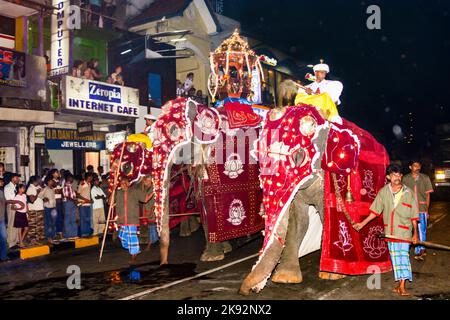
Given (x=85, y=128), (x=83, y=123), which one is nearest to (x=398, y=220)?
(x=85, y=128)

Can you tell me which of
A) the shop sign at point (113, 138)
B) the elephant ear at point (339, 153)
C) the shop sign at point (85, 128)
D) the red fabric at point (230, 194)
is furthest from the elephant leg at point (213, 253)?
the shop sign at point (113, 138)

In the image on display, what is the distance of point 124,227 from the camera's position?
845 cm

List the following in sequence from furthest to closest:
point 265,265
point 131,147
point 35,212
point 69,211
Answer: point 69,211
point 35,212
point 131,147
point 265,265

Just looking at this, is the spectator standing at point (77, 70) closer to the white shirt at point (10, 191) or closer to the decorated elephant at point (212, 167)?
the white shirt at point (10, 191)

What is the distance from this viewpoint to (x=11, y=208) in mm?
10102

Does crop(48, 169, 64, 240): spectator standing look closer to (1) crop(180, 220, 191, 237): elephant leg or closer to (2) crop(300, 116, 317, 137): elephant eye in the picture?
(1) crop(180, 220, 191, 237): elephant leg

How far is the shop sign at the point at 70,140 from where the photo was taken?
53.1 feet

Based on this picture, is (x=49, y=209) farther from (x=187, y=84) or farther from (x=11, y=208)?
(x=187, y=84)

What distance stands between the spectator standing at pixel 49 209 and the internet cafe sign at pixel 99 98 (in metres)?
4.16

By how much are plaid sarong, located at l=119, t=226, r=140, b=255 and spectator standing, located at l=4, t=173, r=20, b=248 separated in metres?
3.30

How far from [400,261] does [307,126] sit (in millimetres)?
2083

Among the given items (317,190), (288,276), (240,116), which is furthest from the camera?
(240,116)
